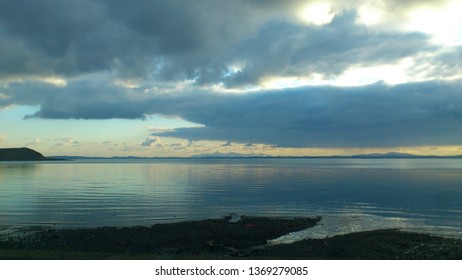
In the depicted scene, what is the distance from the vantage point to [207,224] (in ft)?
144

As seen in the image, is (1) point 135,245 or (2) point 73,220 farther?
(2) point 73,220

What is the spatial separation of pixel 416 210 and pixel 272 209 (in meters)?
23.2

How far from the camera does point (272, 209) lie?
2371 inches

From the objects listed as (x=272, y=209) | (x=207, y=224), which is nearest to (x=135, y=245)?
(x=207, y=224)

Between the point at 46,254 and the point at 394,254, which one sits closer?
the point at 46,254

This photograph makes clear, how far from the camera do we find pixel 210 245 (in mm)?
33656

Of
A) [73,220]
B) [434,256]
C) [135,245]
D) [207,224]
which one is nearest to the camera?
[434,256]

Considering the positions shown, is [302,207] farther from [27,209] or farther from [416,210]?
[27,209]

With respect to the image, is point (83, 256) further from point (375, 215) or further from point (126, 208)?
point (375, 215)

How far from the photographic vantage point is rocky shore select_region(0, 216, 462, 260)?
2895 centimetres

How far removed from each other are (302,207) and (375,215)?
12.6 m

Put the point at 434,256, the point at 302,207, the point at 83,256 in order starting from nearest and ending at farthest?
the point at 83,256 < the point at 434,256 < the point at 302,207

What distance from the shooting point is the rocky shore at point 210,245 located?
29.0m

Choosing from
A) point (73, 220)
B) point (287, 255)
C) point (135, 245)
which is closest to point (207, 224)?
point (135, 245)
